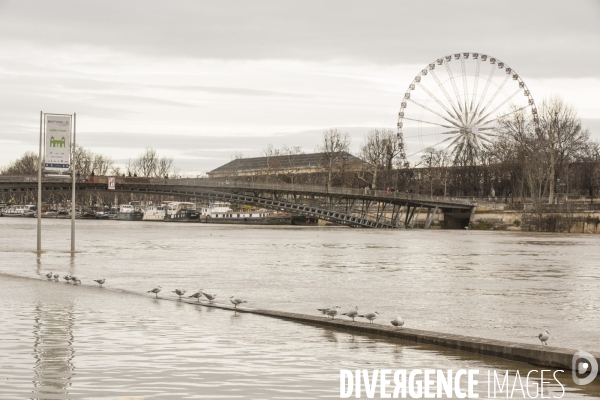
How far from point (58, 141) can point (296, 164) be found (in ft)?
392

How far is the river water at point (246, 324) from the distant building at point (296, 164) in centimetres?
8914

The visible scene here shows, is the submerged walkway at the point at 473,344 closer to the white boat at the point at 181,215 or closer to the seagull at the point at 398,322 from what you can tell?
the seagull at the point at 398,322

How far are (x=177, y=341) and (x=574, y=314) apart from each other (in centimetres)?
856

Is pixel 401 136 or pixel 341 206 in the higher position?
pixel 401 136

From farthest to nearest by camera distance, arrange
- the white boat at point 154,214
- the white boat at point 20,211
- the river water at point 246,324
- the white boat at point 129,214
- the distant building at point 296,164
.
Answer: 1. the white boat at point 20,211
2. the white boat at point 154,214
3. the white boat at point 129,214
4. the distant building at point 296,164
5. the river water at point 246,324

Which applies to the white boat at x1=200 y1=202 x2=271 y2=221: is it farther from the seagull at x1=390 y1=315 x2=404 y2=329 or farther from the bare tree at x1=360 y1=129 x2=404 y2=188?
the seagull at x1=390 y1=315 x2=404 y2=329

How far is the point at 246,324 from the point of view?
46.3ft

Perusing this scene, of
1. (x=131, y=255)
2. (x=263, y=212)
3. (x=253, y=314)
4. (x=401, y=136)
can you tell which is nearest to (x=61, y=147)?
(x=131, y=255)

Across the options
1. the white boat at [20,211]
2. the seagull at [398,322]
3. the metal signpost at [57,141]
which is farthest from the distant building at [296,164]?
the seagull at [398,322]

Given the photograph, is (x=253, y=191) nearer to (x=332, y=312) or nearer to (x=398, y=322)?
(x=332, y=312)

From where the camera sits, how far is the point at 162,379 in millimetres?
9281

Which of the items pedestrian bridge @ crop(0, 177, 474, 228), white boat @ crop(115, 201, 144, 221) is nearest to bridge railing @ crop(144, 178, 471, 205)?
pedestrian bridge @ crop(0, 177, 474, 228)

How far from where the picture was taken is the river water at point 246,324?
9.33m

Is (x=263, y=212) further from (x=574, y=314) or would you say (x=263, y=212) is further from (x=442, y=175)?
(x=574, y=314)
